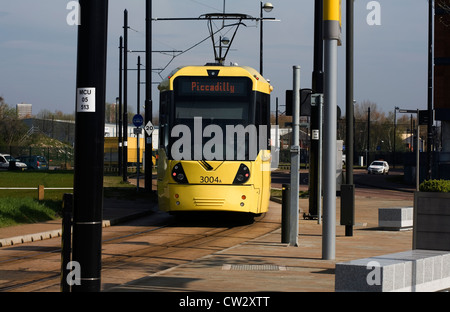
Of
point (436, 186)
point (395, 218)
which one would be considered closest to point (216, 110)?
point (395, 218)

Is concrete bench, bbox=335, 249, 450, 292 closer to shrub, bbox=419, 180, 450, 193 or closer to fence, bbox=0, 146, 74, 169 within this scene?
shrub, bbox=419, 180, 450, 193

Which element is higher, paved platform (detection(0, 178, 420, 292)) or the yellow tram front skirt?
the yellow tram front skirt

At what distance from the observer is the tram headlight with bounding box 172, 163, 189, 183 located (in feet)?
67.8

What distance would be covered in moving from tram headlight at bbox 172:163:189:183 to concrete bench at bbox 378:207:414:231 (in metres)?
4.96

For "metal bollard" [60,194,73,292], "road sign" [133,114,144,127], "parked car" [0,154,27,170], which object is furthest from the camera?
"parked car" [0,154,27,170]

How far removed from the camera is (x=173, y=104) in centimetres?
2103

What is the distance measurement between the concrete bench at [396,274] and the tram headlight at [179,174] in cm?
1062

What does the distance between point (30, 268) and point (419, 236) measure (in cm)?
627

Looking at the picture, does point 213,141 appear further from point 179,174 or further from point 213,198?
point 213,198

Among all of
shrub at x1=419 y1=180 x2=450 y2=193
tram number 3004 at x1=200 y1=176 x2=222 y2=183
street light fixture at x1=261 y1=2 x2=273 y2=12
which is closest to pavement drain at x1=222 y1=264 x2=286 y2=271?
shrub at x1=419 y1=180 x2=450 y2=193

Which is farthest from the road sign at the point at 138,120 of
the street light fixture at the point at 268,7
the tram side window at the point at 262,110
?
the tram side window at the point at 262,110

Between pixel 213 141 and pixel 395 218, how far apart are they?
4.87 m
